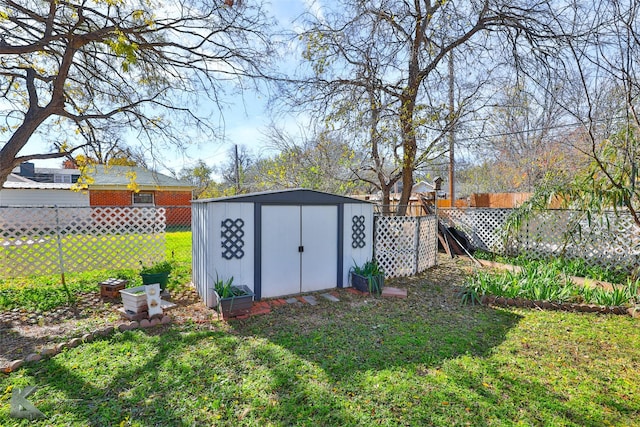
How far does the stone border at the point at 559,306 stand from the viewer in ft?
14.4

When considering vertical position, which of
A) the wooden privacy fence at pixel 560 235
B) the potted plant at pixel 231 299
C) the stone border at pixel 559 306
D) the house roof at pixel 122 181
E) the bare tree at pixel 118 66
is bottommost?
the stone border at pixel 559 306

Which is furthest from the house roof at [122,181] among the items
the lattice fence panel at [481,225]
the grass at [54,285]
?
the lattice fence panel at [481,225]

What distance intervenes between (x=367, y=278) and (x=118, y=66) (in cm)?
643

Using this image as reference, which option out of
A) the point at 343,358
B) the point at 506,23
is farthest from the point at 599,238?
the point at 343,358

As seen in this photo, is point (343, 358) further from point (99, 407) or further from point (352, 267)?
point (352, 267)

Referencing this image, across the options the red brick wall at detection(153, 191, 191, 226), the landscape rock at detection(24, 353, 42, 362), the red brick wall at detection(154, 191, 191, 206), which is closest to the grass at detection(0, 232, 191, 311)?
the landscape rock at detection(24, 353, 42, 362)

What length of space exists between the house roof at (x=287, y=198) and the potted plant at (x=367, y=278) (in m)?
1.32

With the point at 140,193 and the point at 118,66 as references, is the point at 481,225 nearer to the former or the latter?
the point at 118,66

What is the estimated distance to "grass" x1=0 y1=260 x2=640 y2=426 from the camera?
2342mm

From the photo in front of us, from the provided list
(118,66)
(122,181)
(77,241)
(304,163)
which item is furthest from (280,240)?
(122,181)

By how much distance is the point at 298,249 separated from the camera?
518 centimetres

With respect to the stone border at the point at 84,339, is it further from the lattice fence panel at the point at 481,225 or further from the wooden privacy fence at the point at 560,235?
the lattice fence panel at the point at 481,225

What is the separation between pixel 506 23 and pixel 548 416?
7.36 meters

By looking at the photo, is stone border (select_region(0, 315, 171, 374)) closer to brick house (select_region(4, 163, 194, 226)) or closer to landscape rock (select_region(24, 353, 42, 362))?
landscape rock (select_region(24, 353, 42, 362))
